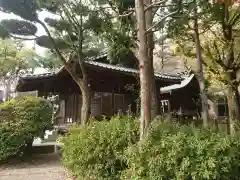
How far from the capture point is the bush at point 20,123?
1148 centimetres

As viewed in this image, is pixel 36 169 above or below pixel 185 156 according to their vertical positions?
below

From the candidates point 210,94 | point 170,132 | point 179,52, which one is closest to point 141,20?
point 170,132

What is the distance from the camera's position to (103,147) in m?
6.71

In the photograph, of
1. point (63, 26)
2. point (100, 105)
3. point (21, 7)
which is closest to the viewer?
point (21, 7)

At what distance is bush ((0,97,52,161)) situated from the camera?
11.5 metres

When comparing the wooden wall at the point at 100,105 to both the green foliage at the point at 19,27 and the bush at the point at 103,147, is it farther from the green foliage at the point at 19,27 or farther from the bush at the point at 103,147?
the bush at the point at 103,147

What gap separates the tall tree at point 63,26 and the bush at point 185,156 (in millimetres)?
7341

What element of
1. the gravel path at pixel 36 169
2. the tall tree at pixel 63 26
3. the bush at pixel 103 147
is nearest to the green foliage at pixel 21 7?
the tall tree at pixel 63 26

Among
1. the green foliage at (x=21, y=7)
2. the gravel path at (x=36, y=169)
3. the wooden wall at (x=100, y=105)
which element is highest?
the green foliage at (x=21, y=7)

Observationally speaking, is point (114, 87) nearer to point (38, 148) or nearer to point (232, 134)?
point (38, 148)

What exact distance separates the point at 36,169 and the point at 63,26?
6.72m

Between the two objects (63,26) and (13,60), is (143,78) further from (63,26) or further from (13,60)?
(13,60)

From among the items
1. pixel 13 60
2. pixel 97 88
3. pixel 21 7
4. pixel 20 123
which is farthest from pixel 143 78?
pixel 13 60

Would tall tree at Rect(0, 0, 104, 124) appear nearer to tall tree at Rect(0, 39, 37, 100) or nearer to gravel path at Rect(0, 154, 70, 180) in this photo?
gravel path at Rect(0, 154, 70, 180)
